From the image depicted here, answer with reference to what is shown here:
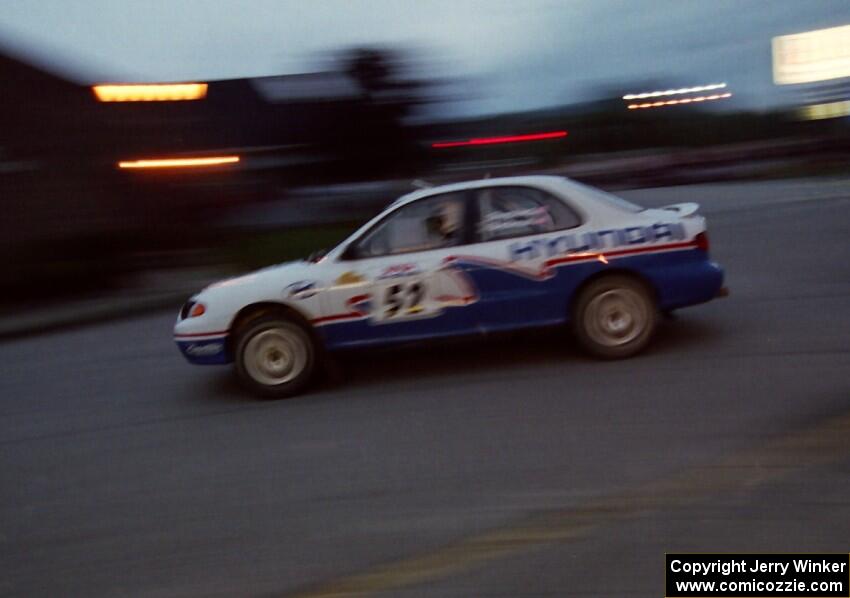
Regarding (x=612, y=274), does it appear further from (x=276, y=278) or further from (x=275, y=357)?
(x=275, y=357)

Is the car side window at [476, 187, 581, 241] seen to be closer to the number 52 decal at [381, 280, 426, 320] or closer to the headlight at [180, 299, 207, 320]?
the number 52 decal at [381, 280, 426, 320]

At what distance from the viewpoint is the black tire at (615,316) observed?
717 cm

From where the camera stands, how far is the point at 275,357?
7.37m

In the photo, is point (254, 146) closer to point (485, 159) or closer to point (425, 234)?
point (485, 159)

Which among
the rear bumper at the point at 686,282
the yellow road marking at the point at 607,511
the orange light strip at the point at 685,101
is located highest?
the orange light strip at the point at 685,101

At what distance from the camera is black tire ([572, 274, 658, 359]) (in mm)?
7168

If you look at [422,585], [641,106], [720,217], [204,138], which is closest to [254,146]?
[204,138]

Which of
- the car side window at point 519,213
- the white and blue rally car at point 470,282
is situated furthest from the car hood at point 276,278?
the car side window at point 519,213

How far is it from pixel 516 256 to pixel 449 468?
7.32ft

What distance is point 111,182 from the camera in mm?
16016

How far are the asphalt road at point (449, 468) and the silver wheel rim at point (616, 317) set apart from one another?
0.75 ft

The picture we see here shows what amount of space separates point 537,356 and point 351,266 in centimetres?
178

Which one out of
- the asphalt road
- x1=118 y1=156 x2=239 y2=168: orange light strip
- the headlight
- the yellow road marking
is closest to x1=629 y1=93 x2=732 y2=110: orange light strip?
x1=118 y1=156 x2=239 y2=168: orange light strip

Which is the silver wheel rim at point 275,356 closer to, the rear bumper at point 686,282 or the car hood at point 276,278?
the car hood at point 276,278
